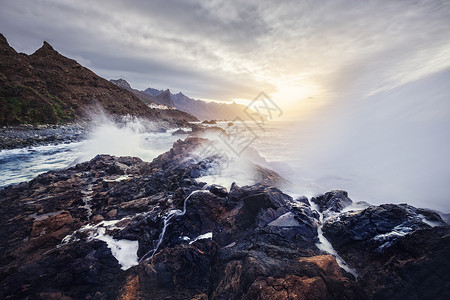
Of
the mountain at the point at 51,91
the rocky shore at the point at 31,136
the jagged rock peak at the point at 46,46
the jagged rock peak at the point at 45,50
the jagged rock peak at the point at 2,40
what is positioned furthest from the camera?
the jagged rock peak at the point at 46,46

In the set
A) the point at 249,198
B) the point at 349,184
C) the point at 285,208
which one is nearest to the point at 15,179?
the point at 249,198

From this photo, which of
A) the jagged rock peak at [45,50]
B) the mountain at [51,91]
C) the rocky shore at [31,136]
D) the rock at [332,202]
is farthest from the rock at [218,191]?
the jagged rock peak at [45,50]

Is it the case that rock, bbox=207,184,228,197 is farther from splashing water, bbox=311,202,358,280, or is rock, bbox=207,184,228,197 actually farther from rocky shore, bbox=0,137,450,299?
splashing water, bbox=311,202,358,280

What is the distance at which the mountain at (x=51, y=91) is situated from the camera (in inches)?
1087

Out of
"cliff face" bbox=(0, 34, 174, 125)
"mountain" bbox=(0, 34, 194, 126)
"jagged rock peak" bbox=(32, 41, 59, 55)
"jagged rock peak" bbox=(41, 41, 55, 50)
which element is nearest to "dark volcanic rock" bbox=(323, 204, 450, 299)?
"cliff face" bbox=(0, 34, 174, 125)

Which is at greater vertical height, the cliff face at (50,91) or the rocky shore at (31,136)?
the cliff face at (50,91)

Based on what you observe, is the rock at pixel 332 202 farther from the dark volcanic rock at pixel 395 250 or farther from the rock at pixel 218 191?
the rock at pixel 218 191

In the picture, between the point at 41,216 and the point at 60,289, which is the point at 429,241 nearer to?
the point at 60,289

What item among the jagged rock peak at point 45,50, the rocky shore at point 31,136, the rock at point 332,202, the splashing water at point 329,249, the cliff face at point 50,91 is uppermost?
the jagged rock peak at point 45,50

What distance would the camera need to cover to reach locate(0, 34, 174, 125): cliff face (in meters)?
27.6

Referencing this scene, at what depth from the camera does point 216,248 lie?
462 cm

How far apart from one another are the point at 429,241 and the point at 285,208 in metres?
3.16

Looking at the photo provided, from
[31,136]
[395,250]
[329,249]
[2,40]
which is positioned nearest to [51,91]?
[2,40]

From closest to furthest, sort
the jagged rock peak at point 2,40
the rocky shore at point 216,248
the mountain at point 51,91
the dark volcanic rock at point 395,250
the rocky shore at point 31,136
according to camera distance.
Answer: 1. the dark volcanic rock at point 395,250
2. the rocky shore at point 216,248
3. the rocky shore at point 31,136
4. the mountain at point 51,91
5. the jagged rock peak at point 2,40
